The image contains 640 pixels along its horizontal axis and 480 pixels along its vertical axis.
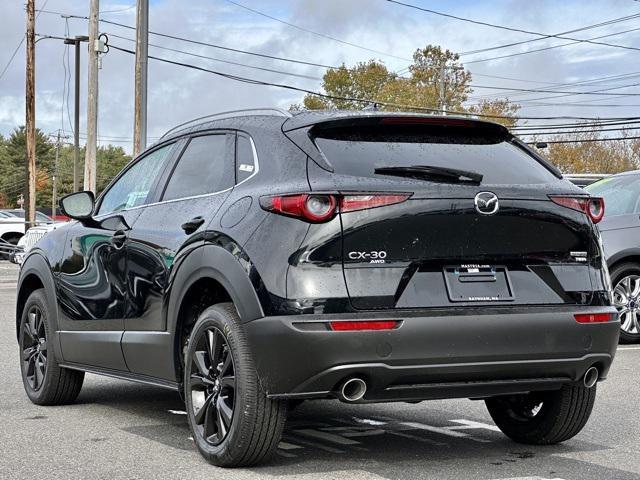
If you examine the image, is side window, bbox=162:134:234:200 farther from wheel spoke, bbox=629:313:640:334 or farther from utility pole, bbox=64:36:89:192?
utility pole, bbox=64:36:89:192

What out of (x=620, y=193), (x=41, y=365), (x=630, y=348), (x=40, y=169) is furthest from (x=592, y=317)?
(x=40, y=169)

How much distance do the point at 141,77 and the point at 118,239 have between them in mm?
21093

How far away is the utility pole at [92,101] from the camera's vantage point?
32219 millimetres

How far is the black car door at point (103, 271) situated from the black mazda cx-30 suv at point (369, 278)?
1.62 ft

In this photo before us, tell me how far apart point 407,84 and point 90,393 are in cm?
7375

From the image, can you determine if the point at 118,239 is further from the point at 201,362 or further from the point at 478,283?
the point at 478,283

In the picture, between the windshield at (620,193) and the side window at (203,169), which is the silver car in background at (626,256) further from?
the side window at (203,169)

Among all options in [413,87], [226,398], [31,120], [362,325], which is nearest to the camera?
[362,325]

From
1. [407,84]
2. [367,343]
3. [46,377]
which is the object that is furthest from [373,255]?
[407,84]

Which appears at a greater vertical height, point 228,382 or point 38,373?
point 228,382

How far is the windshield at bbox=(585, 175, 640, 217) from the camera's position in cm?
1207

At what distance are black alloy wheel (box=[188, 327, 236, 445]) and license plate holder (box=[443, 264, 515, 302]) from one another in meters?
1.11

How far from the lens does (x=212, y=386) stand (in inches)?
225

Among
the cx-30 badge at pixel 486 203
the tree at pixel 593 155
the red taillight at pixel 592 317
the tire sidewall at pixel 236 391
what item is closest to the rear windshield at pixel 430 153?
the cx-30 badge at pixel 486 203
